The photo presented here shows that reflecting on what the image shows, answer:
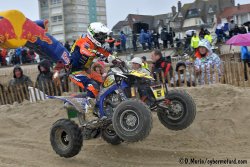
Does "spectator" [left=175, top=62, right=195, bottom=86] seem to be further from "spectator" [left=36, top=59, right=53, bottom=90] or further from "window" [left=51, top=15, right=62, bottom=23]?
"window" [left=51, top=15, right=62, bottom=23]

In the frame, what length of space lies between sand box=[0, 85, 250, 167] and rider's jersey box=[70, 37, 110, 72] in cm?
168

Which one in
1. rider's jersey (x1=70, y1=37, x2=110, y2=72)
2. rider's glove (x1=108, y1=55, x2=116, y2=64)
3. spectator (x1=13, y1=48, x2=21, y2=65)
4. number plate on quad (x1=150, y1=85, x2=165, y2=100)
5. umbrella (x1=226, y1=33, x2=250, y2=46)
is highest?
spectator (x1=13, y1=48, x2=21, y2=65)

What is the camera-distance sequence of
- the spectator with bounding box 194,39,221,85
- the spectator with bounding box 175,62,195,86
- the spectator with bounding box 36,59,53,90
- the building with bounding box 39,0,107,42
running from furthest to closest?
the building with bounding box 39,0,107,42, the spectator with bounding box 36,59,53,90, the spectator with bounding box 175,62,195,86, the spectator with bounding box 194,39,221,85

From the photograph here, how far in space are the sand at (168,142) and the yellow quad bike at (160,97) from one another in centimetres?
75

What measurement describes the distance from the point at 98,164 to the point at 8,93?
728cm

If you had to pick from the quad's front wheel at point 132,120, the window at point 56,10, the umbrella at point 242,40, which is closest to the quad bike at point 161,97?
the quad's front wheel at point 132,120

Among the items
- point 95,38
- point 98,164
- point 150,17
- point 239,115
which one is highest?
point 150,17

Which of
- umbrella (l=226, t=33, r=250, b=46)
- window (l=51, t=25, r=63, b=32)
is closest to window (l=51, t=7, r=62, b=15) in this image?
window (l=51, t=25, r=63, b=32)

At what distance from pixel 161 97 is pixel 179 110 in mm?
442

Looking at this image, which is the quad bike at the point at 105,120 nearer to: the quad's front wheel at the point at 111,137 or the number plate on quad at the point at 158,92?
the quad's front wheel at the point at 111,137

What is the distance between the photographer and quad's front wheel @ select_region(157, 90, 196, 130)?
6629mm

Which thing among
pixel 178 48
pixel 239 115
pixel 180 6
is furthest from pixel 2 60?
pixel 180 6

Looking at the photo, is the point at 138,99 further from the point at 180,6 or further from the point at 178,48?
the point at 180,6

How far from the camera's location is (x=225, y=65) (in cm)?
1116
